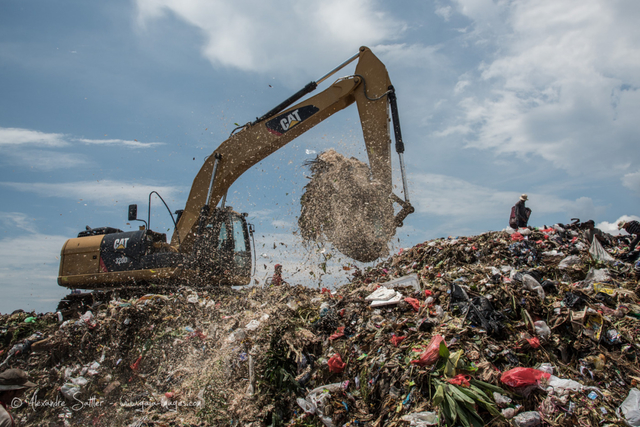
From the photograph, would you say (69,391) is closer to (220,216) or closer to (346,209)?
(220,216)

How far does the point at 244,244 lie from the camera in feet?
23.3

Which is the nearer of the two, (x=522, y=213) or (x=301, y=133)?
(x=301, y=133)

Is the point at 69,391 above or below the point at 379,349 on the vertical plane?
below

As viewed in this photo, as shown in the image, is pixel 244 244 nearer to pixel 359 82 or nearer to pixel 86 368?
pixel 86 368

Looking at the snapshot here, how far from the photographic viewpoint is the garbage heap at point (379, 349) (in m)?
2.79

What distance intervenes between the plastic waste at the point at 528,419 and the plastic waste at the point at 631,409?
0.54 meters

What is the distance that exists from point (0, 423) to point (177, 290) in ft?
12.7

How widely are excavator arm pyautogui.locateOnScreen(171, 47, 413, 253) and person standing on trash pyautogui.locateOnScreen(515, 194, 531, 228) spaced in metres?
2.80

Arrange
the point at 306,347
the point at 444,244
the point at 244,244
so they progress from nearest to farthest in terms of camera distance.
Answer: the point at 306,347 → the point at 444,244 → the point at 244,244

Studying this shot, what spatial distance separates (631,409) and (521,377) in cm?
67

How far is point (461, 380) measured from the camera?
2771mm

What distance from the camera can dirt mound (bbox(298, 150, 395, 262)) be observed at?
557 centimetres

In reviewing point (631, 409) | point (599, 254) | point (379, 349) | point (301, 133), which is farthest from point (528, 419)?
point (301, 133)

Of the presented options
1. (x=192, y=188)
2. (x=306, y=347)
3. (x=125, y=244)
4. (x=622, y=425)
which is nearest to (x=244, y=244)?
(x=192, y=188)
